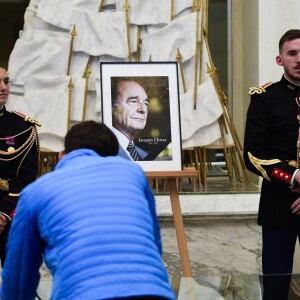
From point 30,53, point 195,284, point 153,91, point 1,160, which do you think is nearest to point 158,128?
point 153,91

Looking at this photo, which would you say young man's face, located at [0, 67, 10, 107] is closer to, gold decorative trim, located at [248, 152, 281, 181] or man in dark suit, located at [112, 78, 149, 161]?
man in dark suit, located at [112, 78, 149, 161]

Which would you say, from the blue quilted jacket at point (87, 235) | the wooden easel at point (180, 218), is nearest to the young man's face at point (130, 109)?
the wooden easel at point (180, 218)

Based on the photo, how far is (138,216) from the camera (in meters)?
2.81

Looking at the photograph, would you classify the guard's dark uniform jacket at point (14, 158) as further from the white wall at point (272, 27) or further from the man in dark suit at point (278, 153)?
the white wall at point (272, 27)

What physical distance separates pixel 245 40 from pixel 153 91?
288cm

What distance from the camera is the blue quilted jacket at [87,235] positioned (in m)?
2.67

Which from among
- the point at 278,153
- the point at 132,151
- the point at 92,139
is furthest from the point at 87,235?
the point at 132,151

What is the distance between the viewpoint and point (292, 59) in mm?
4398

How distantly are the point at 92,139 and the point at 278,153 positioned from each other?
1.69 metres

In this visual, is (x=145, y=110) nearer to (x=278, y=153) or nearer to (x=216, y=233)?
(x=278, y=153)

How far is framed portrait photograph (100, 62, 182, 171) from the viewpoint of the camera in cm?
529

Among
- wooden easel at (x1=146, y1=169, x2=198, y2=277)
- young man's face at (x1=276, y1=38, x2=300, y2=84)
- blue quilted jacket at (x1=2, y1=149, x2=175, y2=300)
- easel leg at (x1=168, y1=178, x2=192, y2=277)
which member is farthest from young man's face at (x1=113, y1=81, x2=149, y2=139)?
blue quilted jacket at (x1=2, y1=149, x2=175, y2=300)

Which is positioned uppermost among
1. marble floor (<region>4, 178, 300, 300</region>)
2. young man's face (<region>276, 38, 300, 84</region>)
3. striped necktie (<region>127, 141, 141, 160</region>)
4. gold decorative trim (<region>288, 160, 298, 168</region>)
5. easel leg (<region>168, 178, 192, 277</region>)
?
young man's face (<region>276, 38, 300, 84</region>)

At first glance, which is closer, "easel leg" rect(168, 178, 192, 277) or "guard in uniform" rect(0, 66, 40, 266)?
"guard in uniform" rect(0, 66, 40, 266)
